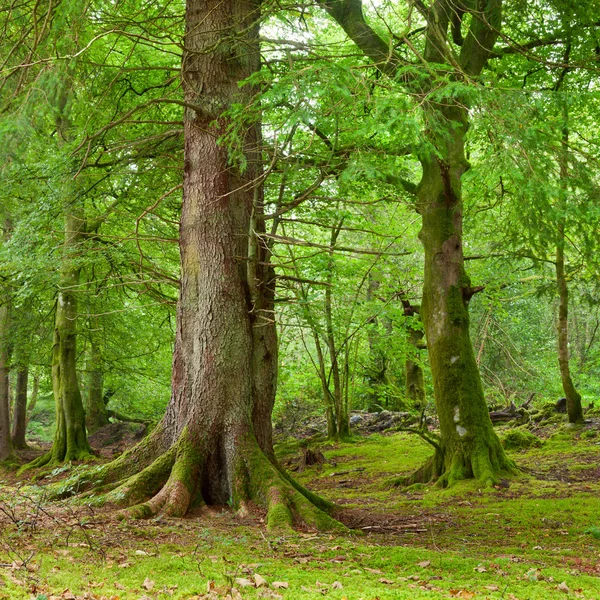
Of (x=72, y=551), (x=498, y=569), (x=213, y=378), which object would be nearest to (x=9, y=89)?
(x=213, y=378)

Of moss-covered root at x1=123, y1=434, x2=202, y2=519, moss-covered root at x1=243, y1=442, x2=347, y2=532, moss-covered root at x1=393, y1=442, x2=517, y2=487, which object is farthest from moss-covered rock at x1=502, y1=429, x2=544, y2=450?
moss-covered root at x1=123, y1=434, x2=202, y2=519

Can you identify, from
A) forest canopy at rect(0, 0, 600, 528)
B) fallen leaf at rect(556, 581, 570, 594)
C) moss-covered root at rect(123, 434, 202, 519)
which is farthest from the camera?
moss-covered root at rect(123, 434, 202, 519)

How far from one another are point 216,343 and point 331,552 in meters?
2.48

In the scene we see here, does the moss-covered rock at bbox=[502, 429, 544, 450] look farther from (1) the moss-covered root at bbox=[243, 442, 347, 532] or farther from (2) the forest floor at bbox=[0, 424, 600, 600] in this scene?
(1) the moss-covered root at bbox=[243, 442, 347, 532]

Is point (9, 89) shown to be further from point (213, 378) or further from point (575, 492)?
point (575, 492)

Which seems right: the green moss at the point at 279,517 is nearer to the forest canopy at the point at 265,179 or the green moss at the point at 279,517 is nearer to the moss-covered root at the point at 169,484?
the forest canopy at the point at 265,179

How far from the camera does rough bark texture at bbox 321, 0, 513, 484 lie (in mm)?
7930

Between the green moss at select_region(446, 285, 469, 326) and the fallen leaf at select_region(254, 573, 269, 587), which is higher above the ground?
the green moss at select_region(446, 285, 469, 326)

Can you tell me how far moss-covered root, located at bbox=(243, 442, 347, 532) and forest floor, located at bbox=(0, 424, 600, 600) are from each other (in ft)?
0.56

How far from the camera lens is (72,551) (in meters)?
3.63

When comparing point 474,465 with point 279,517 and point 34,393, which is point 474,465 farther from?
point 34,393

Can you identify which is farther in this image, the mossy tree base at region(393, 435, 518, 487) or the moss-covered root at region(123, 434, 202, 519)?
the mossy tree base at region(393, 435, 518, 487)

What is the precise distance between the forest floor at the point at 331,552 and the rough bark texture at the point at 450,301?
65 cm

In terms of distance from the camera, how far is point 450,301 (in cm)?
830
